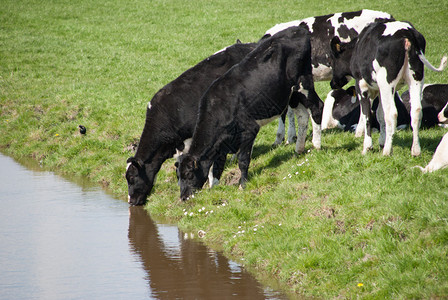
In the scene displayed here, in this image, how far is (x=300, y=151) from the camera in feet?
34.1

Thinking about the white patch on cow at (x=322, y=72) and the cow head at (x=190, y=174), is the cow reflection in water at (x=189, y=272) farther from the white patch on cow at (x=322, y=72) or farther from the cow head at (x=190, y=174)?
the white patch on cow at (x=322, y=72)

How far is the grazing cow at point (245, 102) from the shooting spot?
9.38 metres

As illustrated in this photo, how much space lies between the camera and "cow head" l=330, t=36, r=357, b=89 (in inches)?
427

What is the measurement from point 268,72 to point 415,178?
303cm

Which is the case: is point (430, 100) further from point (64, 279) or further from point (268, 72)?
point (64, 279)

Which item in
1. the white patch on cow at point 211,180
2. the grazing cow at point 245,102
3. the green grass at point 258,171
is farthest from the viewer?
the white patch on cow at point 211,180

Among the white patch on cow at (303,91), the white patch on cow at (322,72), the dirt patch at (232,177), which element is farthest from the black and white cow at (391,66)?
the dirt patch at (232,177)

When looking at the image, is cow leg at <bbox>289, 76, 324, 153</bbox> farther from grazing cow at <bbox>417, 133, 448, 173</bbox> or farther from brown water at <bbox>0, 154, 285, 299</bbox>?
brown water at <bbox>0, 154, 285, 299</bbox>

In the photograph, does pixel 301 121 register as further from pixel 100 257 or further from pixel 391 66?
pixel 100 257

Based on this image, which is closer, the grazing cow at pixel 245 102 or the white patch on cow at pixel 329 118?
the grazing cow at pixel 245 102

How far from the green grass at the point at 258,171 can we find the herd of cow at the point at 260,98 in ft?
1.40

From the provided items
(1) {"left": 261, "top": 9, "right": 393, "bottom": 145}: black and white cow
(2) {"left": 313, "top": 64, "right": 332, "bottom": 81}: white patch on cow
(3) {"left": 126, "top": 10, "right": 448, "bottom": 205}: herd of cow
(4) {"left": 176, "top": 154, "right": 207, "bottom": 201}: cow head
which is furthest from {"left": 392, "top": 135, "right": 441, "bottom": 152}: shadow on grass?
(4) {"left": 176, "top": 154, "right": 207, "bottom": 201}: cow head

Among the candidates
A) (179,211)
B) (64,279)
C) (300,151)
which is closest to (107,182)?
(179,211)

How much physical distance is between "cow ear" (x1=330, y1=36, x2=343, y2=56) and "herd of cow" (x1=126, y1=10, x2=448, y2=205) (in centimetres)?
2
